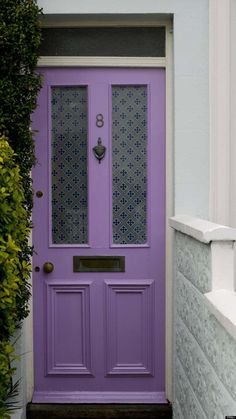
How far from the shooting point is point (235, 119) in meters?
4.48

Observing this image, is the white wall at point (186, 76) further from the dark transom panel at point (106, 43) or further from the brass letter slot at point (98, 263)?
the brass letter slot at point (98, 263)

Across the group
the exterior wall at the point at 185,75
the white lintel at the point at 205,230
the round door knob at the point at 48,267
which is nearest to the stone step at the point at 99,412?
the exterior wall at the point at 185,75

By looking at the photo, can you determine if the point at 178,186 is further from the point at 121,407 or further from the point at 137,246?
the point at 121,407

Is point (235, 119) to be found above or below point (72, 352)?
above

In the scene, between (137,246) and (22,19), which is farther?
(137,246)

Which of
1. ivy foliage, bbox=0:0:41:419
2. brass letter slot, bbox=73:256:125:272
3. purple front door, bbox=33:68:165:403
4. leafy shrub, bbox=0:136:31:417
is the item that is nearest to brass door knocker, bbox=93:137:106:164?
purple front door, bbox=33:68:165:403

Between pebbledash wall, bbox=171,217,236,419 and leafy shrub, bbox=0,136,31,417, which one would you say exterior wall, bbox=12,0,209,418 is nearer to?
pebbledash wall, bbox=171,217,236,419

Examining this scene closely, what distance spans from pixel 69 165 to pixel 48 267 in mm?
791

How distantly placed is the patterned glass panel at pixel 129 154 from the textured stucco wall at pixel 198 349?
0.53 meters

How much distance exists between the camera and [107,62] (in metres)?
4.60

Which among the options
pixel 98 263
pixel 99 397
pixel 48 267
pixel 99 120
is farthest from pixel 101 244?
pixel 99 397

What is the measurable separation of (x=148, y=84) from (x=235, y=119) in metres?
0.71

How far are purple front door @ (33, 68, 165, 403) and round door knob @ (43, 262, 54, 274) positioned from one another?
0.01 metres

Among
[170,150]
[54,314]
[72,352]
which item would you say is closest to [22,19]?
[170,150]
